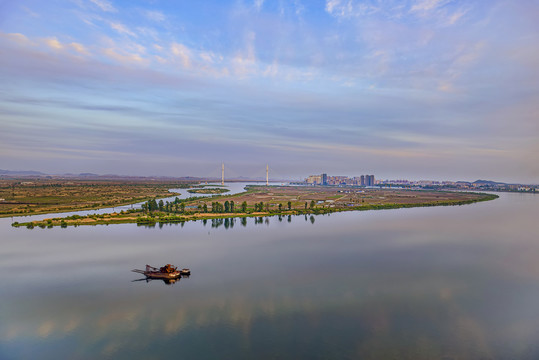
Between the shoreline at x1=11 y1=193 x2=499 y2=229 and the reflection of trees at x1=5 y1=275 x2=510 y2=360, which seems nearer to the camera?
the reflection of trees at x1=5 y1=275 x2=510 y2=360

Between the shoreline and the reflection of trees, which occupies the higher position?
the shoreline

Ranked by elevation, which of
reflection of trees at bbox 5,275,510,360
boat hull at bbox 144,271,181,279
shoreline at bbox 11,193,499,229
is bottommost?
reflection of trees at bbox 5,275,510,360

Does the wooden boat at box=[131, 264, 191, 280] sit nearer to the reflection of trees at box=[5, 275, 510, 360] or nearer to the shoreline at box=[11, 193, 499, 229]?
the reflection of trees at box=[5, 275, 510, 360]

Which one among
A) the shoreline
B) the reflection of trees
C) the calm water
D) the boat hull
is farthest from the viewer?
the shoreline

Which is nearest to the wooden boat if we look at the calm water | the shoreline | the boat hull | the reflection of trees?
the boat hull

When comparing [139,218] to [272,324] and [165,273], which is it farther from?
[272,324]

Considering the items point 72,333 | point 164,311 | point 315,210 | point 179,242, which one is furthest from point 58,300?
point 315,210

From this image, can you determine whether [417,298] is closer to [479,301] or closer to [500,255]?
[479,301]

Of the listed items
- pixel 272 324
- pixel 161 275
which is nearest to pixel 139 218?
pixel 161 275

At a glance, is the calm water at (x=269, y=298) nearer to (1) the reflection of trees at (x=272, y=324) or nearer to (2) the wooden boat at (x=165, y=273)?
(1) the reflection of trees at (x=272, y=324)
